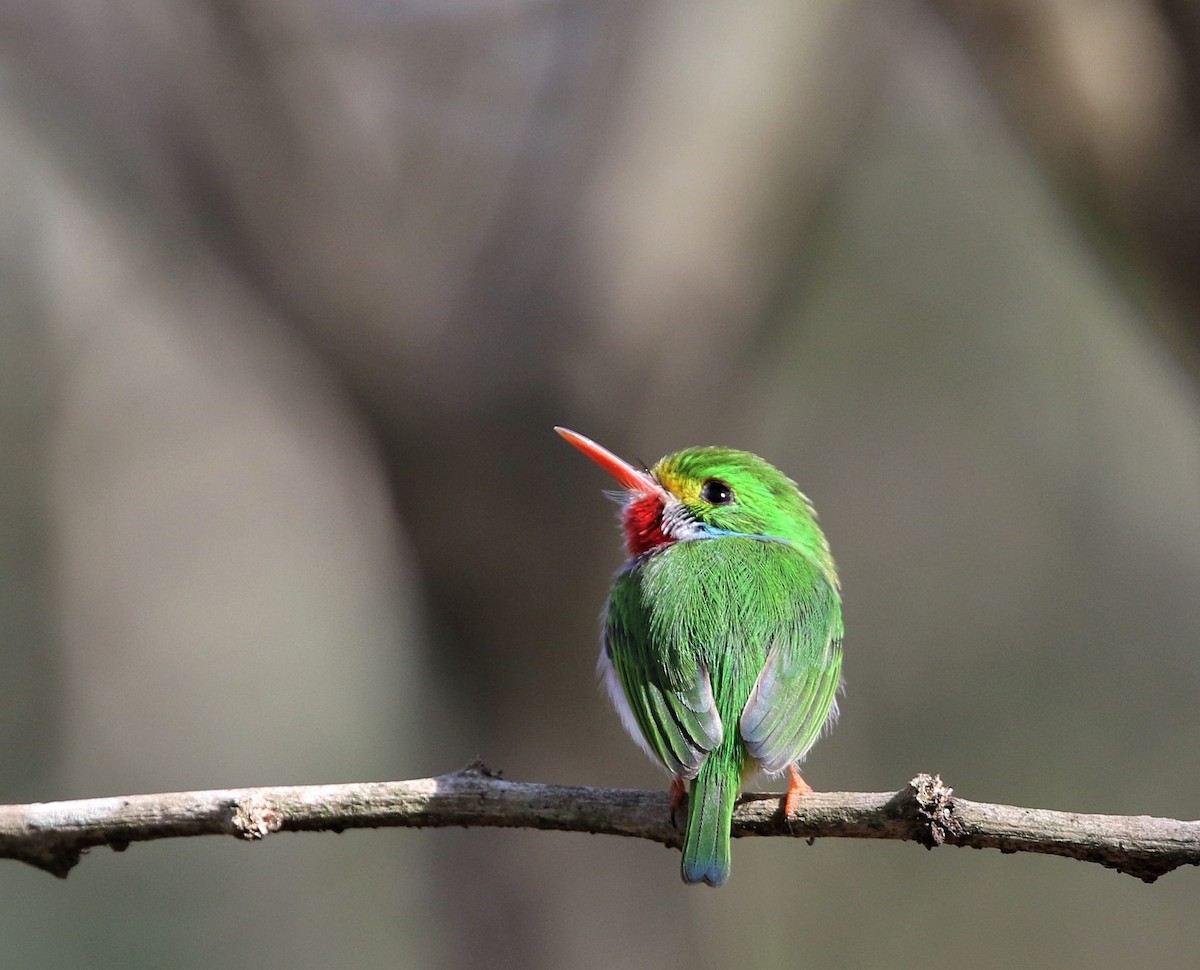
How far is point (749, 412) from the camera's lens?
7.05 m

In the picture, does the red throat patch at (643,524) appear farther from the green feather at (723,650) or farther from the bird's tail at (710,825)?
the bird's tail at (710,825)

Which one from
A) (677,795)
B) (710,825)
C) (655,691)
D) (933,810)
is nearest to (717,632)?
(655,691)

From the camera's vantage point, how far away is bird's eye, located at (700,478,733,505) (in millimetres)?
3691

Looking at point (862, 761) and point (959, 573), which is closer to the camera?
point (862, 761)

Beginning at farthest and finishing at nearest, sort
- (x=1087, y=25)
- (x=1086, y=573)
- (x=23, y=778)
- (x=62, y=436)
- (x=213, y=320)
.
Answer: (x=1086, y=573) → (x=62, y=436) → (x=23, y=778) → (x=213, y=320) → (x=1087, y=25)

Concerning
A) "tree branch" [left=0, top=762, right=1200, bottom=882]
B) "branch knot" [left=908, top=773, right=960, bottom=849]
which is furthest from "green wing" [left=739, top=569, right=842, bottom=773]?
"branch knot" [left=908, top=773, right=960, bottom=849]

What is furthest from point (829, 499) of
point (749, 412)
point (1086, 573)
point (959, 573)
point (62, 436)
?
point (62, 436)

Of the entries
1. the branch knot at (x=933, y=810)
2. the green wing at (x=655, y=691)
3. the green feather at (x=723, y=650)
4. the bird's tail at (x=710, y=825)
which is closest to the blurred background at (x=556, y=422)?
the green feather at (x=723, y=650)

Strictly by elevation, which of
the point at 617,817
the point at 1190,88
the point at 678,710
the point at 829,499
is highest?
the point at 829,499

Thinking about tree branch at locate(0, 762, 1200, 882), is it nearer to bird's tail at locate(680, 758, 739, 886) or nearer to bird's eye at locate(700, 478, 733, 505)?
bird's tail at locate(680, 758, 739, 886)

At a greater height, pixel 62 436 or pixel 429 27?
pixel 429 27

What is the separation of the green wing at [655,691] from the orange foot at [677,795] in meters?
0.06

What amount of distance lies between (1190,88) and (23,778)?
7.24 metres

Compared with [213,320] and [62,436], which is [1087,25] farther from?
[62,436]
